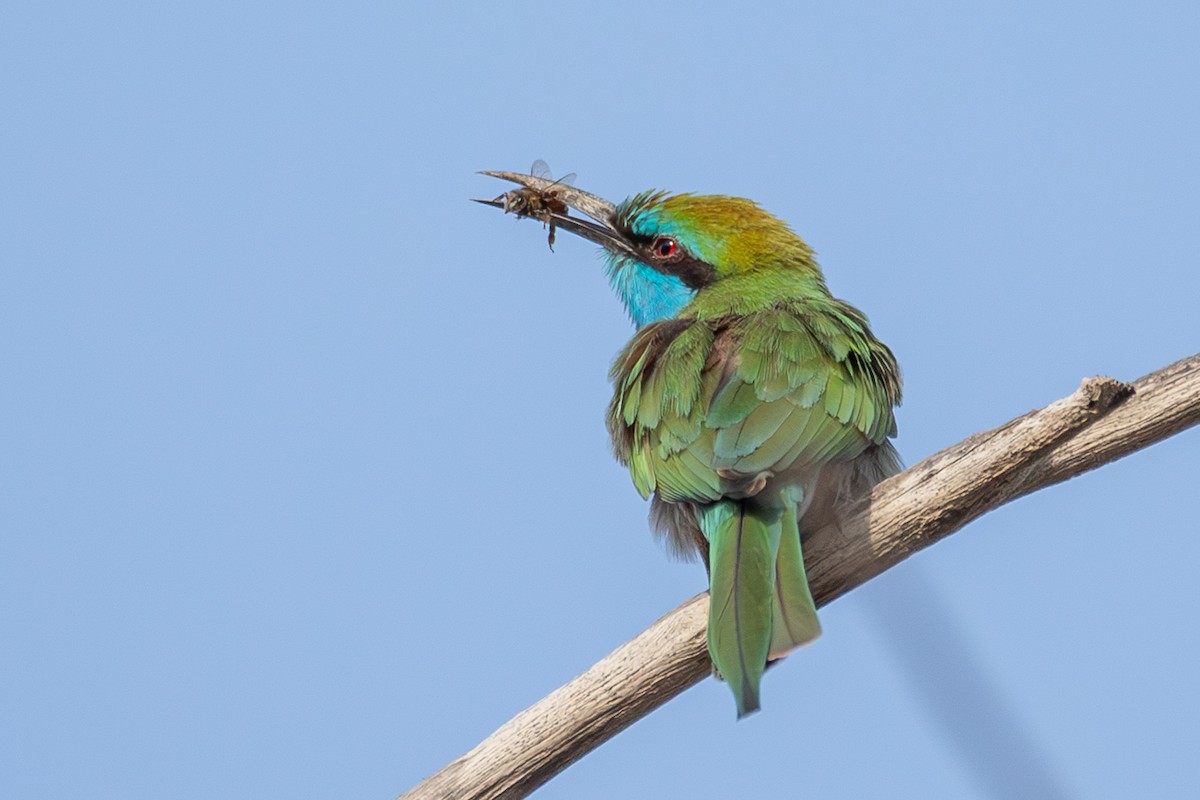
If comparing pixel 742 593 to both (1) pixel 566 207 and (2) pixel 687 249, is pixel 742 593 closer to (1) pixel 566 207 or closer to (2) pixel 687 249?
(2) pixel 687 249

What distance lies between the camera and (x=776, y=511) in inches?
147

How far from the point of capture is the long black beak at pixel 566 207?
18.7 ft

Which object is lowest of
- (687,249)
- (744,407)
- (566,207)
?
(744,407)

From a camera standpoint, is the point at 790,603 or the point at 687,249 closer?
the point at 790,603

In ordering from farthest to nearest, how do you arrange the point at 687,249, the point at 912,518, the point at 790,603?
the point at 687,249
the point at 912,518
the point at 790,603

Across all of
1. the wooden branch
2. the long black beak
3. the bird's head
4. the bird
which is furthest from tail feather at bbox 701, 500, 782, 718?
the long black beak

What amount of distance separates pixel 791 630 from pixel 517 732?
0.76m

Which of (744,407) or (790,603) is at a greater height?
(744,407)

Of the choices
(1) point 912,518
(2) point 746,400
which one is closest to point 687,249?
(2) point 746,400

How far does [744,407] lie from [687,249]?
148 cm

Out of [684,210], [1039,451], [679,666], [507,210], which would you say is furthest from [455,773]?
[507,210]

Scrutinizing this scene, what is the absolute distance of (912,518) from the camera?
11.9 feet

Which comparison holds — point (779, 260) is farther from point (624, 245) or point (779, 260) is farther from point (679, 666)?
point (679, 666)

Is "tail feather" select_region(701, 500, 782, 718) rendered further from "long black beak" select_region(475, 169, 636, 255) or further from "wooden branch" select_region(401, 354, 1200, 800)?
"long black beak" select_region(475, 169, 636, 255)
